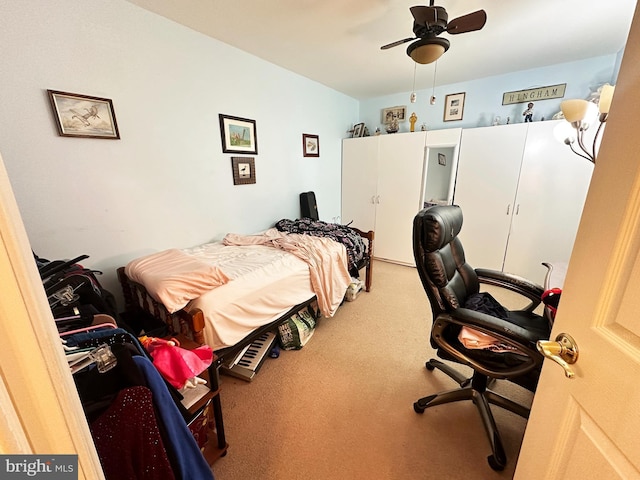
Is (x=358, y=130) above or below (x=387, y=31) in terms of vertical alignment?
below

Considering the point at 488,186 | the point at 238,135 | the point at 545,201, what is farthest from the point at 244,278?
the point at 545,201

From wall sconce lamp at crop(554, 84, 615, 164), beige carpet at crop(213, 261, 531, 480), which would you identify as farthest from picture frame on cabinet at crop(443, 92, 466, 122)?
beige carpet at crop(213, 261, 531, 480)

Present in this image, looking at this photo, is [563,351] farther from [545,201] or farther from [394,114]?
[394,114]

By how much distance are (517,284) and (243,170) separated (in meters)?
2.60

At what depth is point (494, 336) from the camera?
3.76 ft

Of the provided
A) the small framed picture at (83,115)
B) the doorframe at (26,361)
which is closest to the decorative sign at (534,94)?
the small framed picture at (83,115)

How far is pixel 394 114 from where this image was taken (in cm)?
395

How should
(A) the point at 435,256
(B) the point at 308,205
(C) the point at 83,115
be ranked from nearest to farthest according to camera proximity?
(A) the point at 435,256 → (C) the point at 83,115 → (B) the point at 308,205

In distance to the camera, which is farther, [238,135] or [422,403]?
[238,135]

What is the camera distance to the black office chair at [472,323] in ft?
3.80

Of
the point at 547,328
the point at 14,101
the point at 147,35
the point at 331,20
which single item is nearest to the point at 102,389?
the point at 14,101

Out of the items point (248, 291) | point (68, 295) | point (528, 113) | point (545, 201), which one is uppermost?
point (528, 113)

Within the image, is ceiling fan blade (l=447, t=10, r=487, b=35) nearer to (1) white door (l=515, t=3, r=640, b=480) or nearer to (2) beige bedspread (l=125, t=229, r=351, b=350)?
(1) white door (l=515, t=3, r=640, b=480)

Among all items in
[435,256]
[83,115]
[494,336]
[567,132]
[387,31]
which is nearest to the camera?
[494,336]
